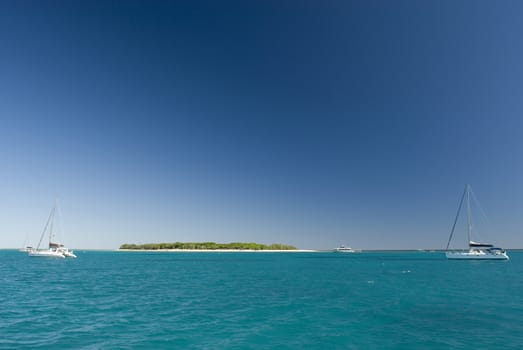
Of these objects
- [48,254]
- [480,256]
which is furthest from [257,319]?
[48,254]

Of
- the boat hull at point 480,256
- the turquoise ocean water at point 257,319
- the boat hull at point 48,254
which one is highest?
the boat hull at point 480,256

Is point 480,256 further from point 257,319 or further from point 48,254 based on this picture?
point 48,254

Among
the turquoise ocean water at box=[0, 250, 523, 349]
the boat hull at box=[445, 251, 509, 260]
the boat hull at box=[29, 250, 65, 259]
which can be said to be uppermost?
the boat hull at box=[445, 251, 509, 260]

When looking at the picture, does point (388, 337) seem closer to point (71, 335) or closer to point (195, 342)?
point (195, 342)

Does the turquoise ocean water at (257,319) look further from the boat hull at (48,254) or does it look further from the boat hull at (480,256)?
the boat hull at (48,254)

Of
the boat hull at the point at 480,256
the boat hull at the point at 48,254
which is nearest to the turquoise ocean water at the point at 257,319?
the boat hull at the point at 480,256

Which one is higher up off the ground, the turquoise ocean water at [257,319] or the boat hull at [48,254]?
the turquoise ocean water at [257,319]

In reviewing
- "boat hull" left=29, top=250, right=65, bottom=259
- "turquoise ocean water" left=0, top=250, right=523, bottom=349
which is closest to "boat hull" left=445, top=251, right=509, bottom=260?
"turquoise ocean water" left=0, top=250, right=523, bottom=349

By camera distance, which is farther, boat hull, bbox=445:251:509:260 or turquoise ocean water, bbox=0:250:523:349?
boat hull, bbox=445:251:509:260

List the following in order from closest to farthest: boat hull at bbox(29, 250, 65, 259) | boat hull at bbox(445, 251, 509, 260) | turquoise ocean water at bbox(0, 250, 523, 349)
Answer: turquoise ocean water at bbox(0, 250, 523, 349) < boat hull at bbox(445, 251, 509, 260) < boat hull at bbox(29, 250, 65, 259)

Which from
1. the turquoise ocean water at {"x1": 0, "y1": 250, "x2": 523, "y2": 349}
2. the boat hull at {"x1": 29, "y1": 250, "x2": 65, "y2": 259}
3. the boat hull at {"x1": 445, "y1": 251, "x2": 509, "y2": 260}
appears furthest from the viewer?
the boat hull at {"x1": 29, "y1": 250, "x2": 65, "y2": 259}

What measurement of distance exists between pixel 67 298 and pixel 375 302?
114ft

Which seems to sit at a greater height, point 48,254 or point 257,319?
point 257,319

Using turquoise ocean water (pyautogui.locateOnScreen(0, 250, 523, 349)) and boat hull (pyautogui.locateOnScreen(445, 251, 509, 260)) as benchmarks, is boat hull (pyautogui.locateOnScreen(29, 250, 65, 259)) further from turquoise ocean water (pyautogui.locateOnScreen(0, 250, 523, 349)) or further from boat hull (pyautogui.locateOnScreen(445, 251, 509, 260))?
boat hull (pyautogui.locateOnScreen(445, 251, 509, 260))
